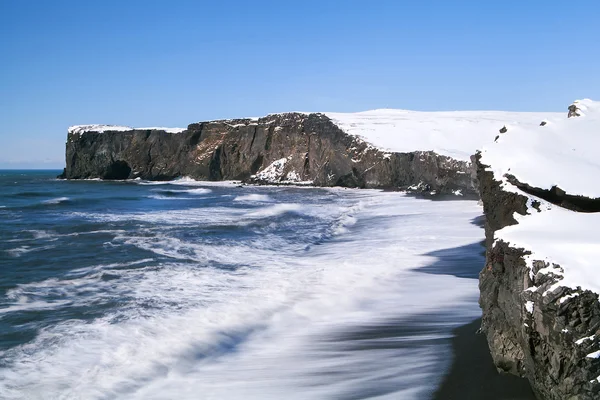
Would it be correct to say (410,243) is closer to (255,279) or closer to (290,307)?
(255,279)

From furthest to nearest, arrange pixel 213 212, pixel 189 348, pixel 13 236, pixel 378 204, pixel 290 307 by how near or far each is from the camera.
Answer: pixel 378 204, pixel 213 212, pixel 13 236, pixel 290 307, pixel 189 348

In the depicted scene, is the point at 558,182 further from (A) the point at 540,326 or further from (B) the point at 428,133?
(B) the point at 428,133

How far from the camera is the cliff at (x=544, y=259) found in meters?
4.39

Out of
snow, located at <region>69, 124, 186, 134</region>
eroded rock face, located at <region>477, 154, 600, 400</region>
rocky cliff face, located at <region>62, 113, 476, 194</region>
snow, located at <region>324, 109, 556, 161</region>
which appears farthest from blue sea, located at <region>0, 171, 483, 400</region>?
snow, located at <region>69, 124, 186, 134</region>

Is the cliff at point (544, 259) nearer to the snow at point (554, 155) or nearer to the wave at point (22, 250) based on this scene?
the snow at point (554, 155)

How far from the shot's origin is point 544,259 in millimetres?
4867

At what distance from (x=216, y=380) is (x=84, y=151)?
8371 centimetres

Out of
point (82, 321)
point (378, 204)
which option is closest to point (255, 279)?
point (82, 321)

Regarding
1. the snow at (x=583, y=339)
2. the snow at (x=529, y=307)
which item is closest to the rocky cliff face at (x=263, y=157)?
the snow at (x=529, y=307)

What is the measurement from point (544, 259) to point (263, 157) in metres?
66.0

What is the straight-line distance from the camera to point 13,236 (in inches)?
762

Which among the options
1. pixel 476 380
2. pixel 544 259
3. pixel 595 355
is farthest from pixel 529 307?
pixel 476 380

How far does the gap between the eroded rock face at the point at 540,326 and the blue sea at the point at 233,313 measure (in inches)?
32.1

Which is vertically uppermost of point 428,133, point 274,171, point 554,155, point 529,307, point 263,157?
point 428,133
